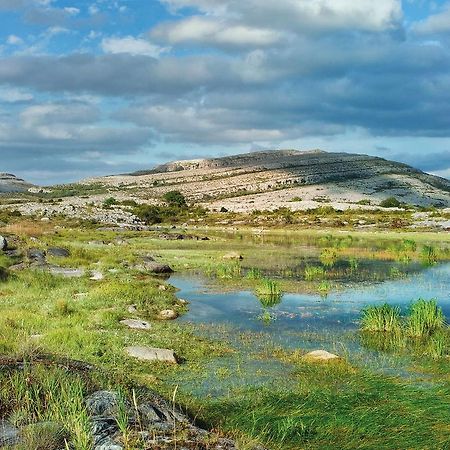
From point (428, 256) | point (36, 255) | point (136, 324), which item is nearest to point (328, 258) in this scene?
point (428, 256)

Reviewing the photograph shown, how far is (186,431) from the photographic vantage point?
30.0 ft

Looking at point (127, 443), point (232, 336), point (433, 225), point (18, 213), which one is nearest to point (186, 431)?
point (127, 443)

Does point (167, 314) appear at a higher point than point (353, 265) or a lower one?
lower

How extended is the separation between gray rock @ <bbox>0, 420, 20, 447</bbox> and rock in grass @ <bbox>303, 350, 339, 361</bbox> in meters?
9.40

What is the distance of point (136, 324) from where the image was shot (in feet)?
68.8

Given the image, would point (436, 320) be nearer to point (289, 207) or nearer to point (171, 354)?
point (171, 354)

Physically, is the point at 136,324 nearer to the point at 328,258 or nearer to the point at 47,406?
the point at 47,406

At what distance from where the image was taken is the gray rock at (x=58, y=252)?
41231 mm

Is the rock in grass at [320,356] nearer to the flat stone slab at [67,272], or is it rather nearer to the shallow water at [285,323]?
the shallow water at [285,323]

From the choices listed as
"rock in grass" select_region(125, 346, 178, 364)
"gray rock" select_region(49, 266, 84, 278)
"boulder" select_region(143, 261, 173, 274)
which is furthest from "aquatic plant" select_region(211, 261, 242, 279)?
"rock in grass" select_region(125, 346, 178, 364)

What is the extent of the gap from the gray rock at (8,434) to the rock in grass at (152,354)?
732 centimetres

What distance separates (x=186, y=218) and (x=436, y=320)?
308ft

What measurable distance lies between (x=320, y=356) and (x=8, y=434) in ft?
32.1

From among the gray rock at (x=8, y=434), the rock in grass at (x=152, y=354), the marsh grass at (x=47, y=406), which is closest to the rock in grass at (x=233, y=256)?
the rock in grass at (x=152, y=354)
